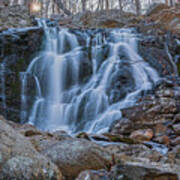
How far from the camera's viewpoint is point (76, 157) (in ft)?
8.48

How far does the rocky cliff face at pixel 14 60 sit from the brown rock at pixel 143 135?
4895 millimetres

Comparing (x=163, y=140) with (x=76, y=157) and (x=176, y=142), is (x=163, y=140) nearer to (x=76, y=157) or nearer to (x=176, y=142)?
(x=176, y=142)

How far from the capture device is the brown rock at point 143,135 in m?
5.90

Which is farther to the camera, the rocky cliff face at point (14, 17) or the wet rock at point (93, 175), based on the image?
the rocky cliff face at point (14, 17)

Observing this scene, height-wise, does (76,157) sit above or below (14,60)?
below

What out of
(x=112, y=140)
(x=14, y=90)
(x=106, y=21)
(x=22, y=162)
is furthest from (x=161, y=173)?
(x=106, y=21)

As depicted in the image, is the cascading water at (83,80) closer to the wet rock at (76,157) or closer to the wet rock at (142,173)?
the wet rock at (76,157)

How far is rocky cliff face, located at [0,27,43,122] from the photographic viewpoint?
9.21 metres

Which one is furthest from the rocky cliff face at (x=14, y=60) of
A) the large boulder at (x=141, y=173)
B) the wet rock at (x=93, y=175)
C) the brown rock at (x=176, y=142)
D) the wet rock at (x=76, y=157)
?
the large boulder at (x=141, y=173)

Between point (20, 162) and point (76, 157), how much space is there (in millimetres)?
881

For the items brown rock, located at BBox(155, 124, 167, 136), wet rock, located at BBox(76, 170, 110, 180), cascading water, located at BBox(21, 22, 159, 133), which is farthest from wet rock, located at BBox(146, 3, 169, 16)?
wet rock, located at BBox(76, 170, 110, 180)

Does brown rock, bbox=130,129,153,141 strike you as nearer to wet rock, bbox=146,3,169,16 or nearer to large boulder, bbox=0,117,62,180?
large boulder, bbox=0,117,62,180

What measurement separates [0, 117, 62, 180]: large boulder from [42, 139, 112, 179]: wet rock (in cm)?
41

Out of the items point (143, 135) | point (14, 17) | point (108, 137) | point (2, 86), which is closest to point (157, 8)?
point (14, 17)
